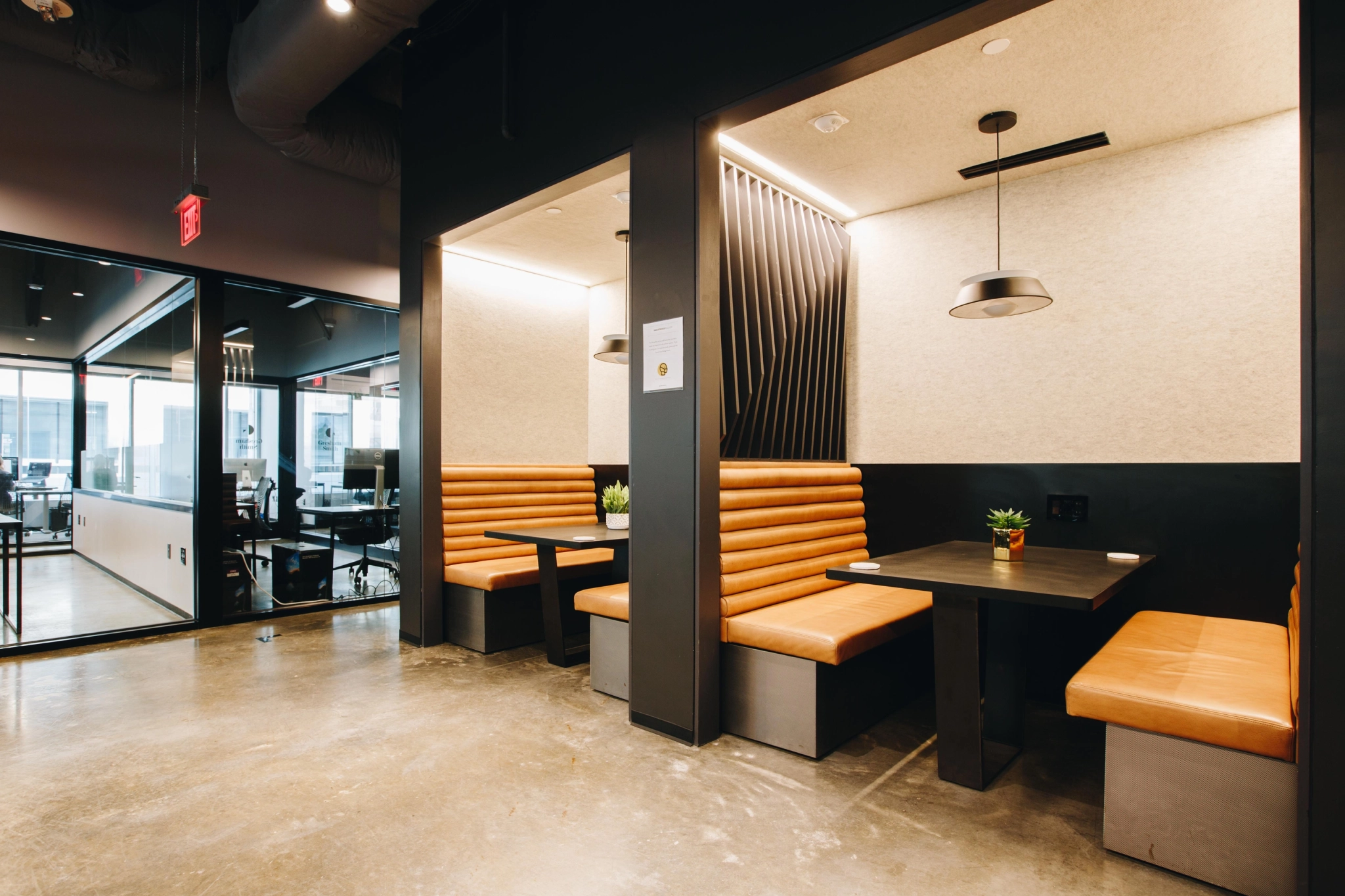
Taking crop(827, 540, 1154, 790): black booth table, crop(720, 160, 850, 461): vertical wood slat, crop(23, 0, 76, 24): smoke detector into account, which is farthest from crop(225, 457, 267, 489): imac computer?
crop(827, 540, 1154, 790): black booth table

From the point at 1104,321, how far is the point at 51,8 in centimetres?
581

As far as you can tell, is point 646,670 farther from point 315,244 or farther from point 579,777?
point 315,244

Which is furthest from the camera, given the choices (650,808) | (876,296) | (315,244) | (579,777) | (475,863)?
(315,244)

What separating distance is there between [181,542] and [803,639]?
197 inches

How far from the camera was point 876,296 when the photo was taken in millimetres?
4496

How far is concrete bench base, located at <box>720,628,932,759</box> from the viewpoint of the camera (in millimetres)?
2803

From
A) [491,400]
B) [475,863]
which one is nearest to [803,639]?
[475,863]

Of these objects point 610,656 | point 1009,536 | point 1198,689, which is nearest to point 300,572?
point 610,656

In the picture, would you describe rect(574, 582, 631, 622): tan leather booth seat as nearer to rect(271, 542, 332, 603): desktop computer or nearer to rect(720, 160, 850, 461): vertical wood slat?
rect(720, 160, 850, 461): vertical wood slat

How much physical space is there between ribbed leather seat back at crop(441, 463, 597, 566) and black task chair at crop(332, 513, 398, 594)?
2.20 metres

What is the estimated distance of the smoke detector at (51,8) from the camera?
343 cm

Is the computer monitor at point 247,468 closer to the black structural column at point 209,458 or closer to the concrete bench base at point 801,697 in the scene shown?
the black structural column at point 209,458

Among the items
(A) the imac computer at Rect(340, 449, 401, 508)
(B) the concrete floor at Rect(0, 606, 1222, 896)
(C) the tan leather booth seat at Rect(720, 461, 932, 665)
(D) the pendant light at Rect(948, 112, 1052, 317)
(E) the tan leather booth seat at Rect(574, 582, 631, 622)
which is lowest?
(B) the concrete floor at Rect(0, 606, 1222, 896)

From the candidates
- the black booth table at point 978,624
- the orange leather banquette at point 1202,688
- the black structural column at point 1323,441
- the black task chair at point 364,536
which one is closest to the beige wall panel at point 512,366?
the black task chair at point 364,536
